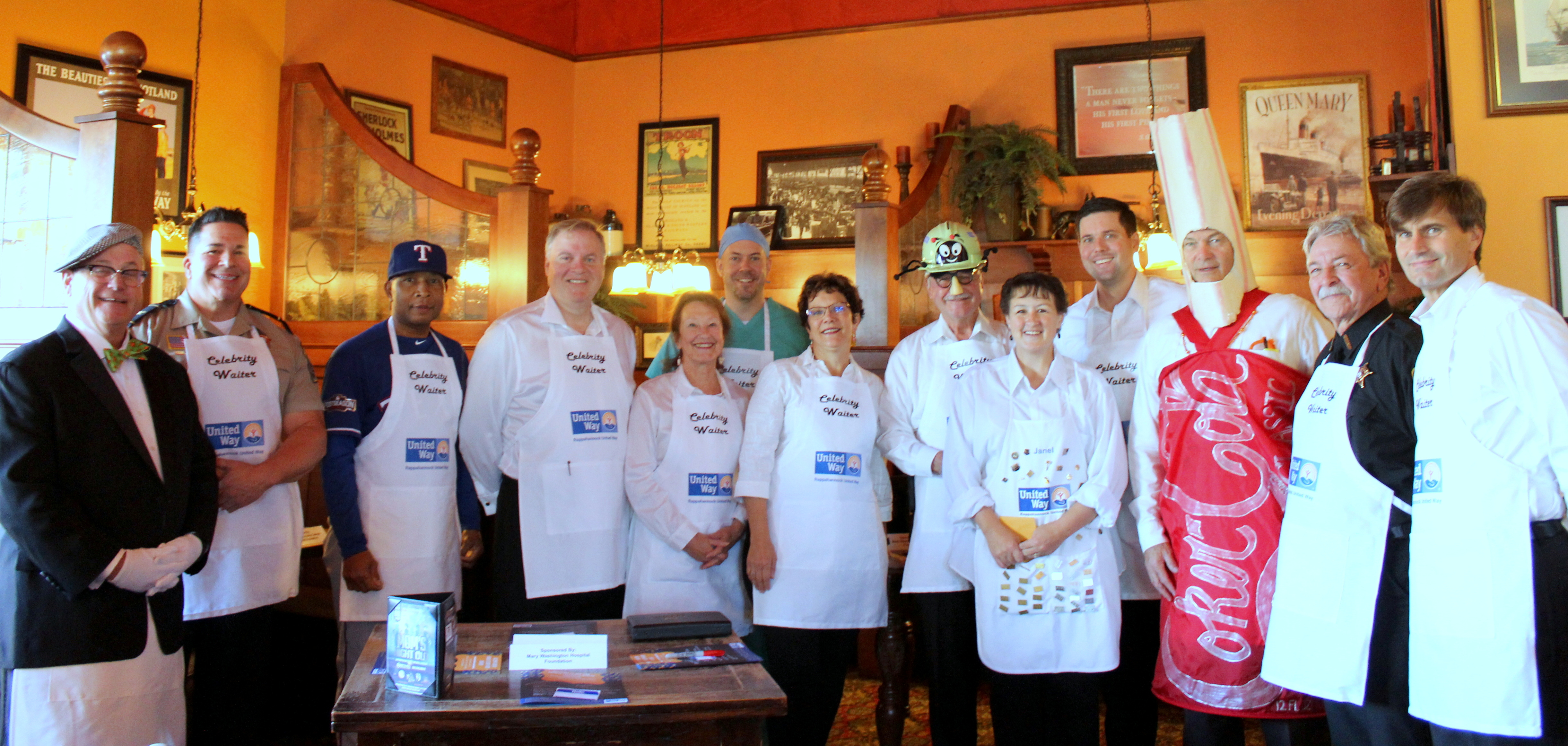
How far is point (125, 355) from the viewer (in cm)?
233

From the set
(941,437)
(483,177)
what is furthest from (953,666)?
(483,177)

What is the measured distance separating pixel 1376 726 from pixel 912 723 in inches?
83.5

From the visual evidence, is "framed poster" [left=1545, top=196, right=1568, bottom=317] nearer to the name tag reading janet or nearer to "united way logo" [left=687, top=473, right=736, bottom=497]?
"united way logo" [left=687, top=473, right=736, bottom=497]

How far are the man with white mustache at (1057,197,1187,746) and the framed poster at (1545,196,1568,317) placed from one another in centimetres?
173

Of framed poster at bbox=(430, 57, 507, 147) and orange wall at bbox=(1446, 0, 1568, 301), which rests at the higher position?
framed poster at bbox=(430, 57, 507, 147)

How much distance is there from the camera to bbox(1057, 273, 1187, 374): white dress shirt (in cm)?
297

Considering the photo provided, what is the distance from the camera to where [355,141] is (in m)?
5.87

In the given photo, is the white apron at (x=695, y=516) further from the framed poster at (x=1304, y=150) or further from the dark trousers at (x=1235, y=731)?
the framed poster at (x=1304, y=150)

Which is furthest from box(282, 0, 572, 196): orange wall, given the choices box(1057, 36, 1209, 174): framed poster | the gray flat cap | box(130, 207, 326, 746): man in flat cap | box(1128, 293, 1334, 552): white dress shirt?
box(1128, 293, 1334, 552): white dress shirt

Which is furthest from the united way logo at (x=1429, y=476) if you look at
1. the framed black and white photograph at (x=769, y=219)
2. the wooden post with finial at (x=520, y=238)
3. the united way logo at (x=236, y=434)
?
the framed black and white photograph at (x=769, y=219)

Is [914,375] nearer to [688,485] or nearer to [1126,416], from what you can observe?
[1126,416]

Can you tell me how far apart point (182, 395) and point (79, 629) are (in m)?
0.57

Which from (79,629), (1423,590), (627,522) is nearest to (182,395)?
(79,629)

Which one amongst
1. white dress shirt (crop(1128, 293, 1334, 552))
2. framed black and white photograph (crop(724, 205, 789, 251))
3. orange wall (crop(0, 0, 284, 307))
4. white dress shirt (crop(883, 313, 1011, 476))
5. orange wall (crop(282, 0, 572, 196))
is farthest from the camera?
framed black and white photograph (crop(724, 205, 789, 251))
